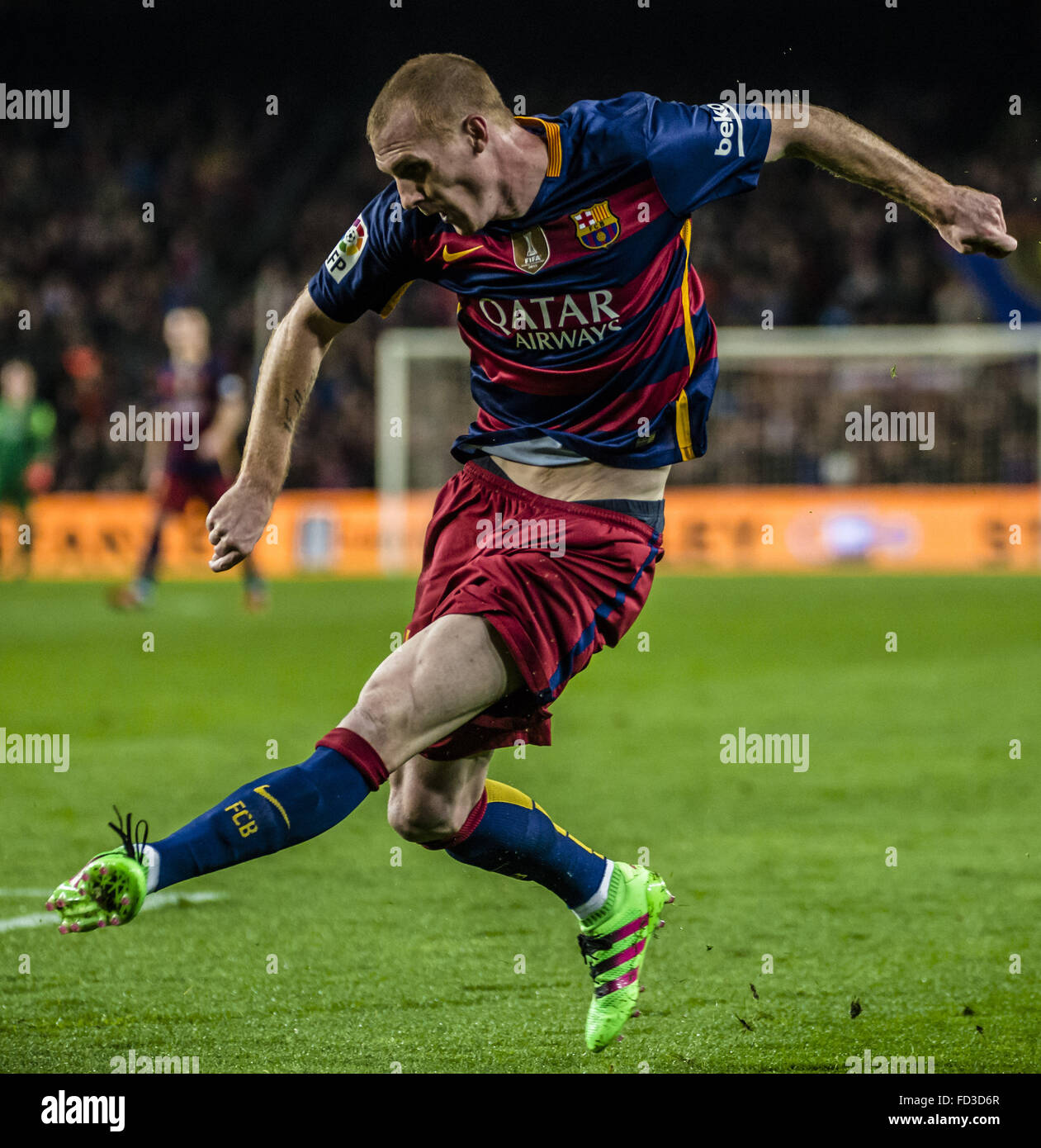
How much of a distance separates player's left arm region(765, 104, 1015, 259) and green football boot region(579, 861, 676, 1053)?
1.64m

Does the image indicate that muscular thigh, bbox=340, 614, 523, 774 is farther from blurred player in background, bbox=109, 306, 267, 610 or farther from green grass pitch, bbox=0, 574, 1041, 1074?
blurred player in background, bbox=109, 306, 267, 610

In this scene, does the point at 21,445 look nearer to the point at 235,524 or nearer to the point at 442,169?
the point at 235,524

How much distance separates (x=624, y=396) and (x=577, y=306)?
0.23 meters

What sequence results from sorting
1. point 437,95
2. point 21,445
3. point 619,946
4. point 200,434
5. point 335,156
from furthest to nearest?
point 335,156 → point 21,445 → point 200,434 → point 619,946 → point 437,95

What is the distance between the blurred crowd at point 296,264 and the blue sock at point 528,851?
610 inches

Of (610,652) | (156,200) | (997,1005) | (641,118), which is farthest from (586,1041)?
(156,200)

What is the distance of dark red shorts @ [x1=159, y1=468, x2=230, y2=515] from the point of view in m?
13.8

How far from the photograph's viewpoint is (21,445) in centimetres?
1708

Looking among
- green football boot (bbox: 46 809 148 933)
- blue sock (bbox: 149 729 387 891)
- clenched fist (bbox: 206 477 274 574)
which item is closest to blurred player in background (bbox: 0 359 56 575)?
clenched fist (bbox: 206 477 274 574)

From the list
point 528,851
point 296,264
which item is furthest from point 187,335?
point 296,264

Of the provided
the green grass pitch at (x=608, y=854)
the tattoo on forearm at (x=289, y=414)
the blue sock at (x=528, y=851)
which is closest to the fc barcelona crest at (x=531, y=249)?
the tattoo on forearm at (x=289, y=414)

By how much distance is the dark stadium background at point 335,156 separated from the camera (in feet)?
73.7

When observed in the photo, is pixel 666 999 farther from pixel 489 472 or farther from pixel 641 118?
pixel 641 118

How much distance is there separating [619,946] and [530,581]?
0.97 meters
